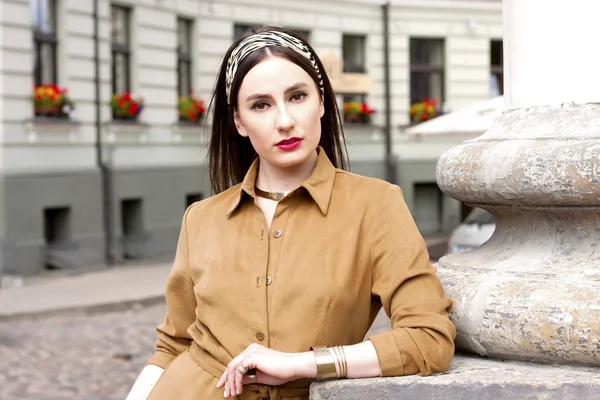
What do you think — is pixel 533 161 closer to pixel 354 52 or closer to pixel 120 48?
pixel 120 48

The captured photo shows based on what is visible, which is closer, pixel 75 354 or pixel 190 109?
pixel 75 354

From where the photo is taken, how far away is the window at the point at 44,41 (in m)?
14.9

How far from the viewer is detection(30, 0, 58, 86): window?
14914mm

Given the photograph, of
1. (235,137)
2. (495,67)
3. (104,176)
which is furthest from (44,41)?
(235,137)

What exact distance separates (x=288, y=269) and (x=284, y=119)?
0.32m

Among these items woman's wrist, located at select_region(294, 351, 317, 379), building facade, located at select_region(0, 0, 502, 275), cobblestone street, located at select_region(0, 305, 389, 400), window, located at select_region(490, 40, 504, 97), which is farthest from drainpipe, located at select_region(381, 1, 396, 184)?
woman's wrist, located at select_region(294, 351, 317, 379)

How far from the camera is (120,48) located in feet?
54.8

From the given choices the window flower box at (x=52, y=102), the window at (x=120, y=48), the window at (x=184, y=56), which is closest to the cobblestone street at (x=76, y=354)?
the window flower box at (x=52, y=102)

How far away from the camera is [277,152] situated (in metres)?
2.18

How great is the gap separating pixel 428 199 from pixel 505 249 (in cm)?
2103

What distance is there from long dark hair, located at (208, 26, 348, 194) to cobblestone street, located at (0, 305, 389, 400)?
4.68 meters

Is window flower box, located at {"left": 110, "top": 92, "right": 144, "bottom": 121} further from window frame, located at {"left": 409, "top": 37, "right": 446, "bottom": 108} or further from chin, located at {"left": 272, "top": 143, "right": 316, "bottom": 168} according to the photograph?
chin, located at {"left": 272, "top": 143, "right": 316, "bottom": 168}

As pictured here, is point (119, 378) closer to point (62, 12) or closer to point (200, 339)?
point (200, 339)

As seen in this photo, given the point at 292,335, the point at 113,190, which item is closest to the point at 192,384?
the point at 292,335
